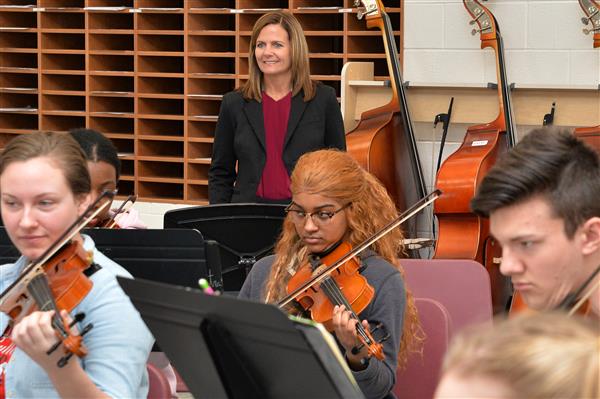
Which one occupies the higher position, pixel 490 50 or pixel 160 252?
pixel 490 50

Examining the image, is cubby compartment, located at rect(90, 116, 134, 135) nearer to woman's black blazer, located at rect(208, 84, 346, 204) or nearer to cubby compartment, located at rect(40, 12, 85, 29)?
cubby compartment, located at rect(40, 12, 85, 29)

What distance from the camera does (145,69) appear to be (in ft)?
15.5

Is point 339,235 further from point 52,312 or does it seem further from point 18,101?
point 18,101

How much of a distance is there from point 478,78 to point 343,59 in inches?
23.0

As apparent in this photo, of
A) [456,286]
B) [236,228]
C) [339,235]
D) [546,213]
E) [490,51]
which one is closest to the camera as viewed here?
[546,213]

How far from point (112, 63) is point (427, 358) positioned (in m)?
2.93

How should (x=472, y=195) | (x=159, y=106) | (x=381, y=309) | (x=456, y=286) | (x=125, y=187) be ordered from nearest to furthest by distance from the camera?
(x=381, y=309), (x=456, y=286), (x=472, y=195), (x=159, y=106), (x=125, y=187)

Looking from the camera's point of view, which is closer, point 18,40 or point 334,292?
point 334,292

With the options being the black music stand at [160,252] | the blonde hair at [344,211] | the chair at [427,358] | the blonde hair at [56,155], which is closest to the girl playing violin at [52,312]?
the blonde hair at [56,155]

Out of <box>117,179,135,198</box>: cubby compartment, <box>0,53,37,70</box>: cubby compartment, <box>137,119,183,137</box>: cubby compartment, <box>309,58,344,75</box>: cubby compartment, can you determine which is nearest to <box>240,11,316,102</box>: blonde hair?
<box>309,58,344,75</box>: cubby compartment

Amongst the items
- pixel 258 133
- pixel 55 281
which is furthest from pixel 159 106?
pixel 55 281

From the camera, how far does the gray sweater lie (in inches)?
79.8

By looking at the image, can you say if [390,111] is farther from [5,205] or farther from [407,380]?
[5,205]

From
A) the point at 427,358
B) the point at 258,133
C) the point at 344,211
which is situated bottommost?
the point at 427,358
